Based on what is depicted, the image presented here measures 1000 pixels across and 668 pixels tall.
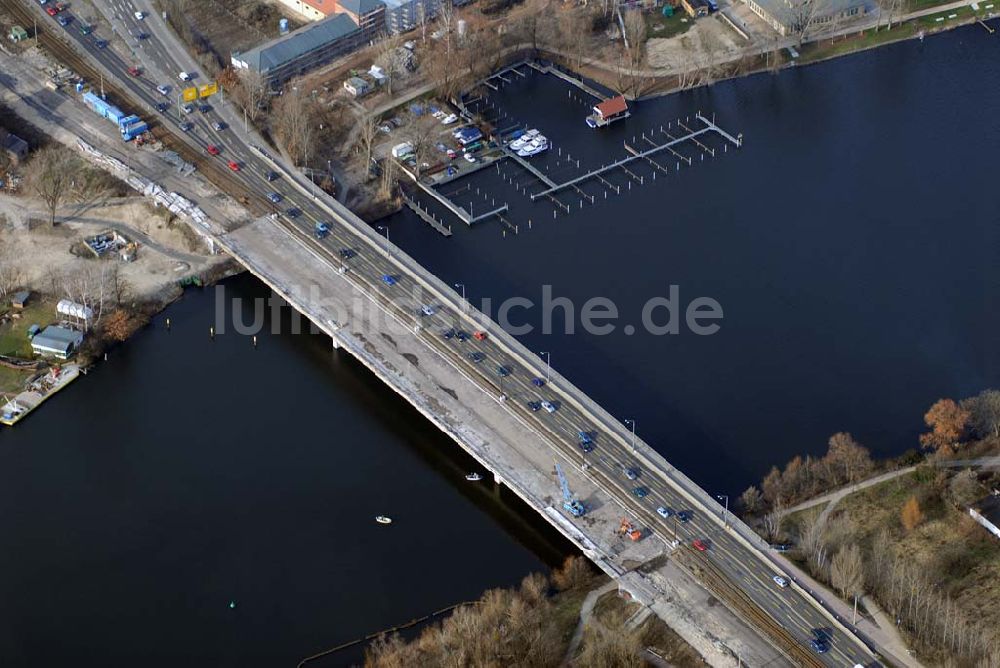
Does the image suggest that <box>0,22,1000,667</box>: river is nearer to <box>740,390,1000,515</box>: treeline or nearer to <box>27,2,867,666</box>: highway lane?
<box>740,390,1000,515</box>: treeline

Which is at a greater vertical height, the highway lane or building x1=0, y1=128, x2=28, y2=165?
the highway lane

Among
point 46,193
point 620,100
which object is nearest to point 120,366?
point 46,193

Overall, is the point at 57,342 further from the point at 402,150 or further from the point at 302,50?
the point at 302,50

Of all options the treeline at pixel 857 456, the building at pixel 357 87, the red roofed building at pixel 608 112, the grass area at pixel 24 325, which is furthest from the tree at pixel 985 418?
the grass area at pixel 24 325

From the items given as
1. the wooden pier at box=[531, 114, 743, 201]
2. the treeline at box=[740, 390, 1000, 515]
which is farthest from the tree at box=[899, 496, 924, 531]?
the wooden pier at box=[531, 114, 743, 201]

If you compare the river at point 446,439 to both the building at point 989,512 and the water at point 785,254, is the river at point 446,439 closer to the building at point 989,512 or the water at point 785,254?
the water at point 785,254
